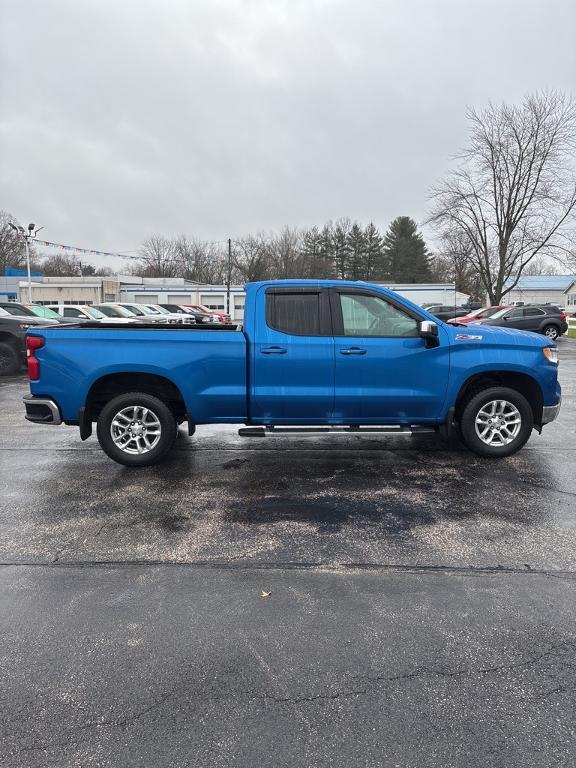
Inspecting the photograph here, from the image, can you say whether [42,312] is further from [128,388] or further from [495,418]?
[495,418]

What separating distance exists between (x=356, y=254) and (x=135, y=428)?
78.6 m

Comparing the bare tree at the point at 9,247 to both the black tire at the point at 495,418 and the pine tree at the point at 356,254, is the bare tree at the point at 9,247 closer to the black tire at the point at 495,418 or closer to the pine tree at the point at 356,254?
the pine tree at the point at 356,254

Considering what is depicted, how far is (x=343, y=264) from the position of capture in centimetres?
8050

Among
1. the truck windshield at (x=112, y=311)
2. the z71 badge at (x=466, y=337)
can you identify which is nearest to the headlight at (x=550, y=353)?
the z71 badge at (x=466, y=337)

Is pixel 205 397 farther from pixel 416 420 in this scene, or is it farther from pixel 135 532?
pixel 416 420

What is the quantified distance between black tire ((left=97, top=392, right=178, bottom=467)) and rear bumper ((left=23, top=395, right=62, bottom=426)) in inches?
17.8

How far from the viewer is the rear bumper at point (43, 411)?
17.6 feet

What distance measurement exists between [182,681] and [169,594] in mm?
770

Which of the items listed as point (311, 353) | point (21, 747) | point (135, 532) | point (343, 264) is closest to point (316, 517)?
point (135, 532)

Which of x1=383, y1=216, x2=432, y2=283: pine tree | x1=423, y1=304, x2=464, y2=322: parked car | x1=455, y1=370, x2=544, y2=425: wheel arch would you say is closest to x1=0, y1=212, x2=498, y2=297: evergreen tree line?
x1=383, y1=216, x2=432, y2=283: pine tree

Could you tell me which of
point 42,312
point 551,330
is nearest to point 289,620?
point 42,312

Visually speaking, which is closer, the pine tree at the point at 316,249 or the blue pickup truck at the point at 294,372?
the blue pickup truck at the point at 294,372

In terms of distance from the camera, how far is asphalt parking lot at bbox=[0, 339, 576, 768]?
207 cm

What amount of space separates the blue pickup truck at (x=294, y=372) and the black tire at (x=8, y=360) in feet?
28.1
